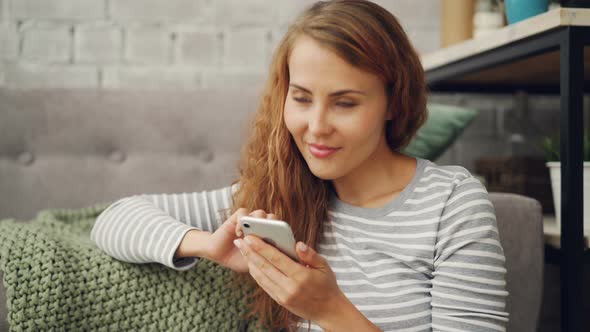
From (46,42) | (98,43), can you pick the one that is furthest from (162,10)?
(46,42)

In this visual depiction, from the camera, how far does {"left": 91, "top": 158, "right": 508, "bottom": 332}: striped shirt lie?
745 mm

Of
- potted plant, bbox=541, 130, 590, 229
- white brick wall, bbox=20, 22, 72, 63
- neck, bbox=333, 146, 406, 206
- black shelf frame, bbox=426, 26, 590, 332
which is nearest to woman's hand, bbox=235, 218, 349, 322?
neck, bbox=333, 146, 406, 206

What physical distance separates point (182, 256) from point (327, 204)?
0.27 metres

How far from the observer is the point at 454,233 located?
772 mm

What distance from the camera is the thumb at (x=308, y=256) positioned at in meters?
0.68

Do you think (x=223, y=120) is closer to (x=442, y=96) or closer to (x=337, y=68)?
(x=337, y=68)

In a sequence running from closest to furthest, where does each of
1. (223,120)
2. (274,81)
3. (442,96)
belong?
(274,81), (223,120), (442,96)

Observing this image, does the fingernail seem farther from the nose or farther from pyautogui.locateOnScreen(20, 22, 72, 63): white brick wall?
pyautogui.locateOnScreen(20, 22, 72, 63): white brick wall

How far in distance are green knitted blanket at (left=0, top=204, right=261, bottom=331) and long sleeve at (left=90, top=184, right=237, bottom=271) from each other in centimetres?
3

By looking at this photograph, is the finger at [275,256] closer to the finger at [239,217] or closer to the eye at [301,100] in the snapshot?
the finger at [239,217]

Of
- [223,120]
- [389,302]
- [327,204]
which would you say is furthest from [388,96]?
[223,120]

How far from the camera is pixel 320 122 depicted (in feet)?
2.61

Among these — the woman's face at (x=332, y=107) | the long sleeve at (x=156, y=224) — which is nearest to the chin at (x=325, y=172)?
the woman's face at (x=332, y=107)

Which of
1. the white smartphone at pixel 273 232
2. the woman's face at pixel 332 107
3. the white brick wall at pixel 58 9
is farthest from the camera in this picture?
the white brick wall at pixel 58 9
